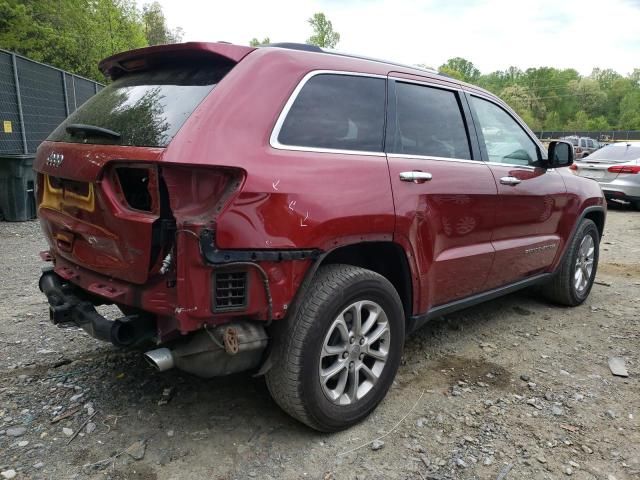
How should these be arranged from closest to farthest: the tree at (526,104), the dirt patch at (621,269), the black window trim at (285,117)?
the black window trim at (285,117), the dirt patch at (621,269), the tree at (526,104)

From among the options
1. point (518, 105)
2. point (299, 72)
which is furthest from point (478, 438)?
point (518, 105)

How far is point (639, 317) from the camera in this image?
4625mm

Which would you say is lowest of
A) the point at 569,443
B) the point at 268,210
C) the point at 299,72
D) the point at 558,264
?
the point at 569,443

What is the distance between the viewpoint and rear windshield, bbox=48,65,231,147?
2.31 meters

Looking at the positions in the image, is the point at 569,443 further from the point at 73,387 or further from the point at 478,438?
the point at 73,387

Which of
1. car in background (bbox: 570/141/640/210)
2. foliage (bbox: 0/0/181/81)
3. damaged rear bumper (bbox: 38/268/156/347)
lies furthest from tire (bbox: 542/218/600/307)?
foliage (bbox: 0/0/181/81)

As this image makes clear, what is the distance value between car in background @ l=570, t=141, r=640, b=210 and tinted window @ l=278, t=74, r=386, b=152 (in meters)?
9.00

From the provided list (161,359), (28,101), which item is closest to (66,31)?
(28,101)

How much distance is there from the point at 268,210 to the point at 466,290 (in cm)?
183

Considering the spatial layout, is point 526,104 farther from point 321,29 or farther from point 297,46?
point 297,46

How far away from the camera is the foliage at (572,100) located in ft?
294

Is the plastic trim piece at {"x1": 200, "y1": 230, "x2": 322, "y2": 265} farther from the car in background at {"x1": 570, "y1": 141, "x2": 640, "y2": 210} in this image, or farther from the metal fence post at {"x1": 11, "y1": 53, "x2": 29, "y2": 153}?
the car in background at {"x1": 570, "y1": 141, "x2": 640, "y2": 210}

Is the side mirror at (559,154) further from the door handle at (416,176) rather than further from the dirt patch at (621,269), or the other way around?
the dirt patch at (621,269)

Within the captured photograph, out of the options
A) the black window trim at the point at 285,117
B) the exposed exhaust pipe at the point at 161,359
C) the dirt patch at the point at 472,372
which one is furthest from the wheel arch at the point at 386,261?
the exposed exhaust pipe at the point at 161,359
